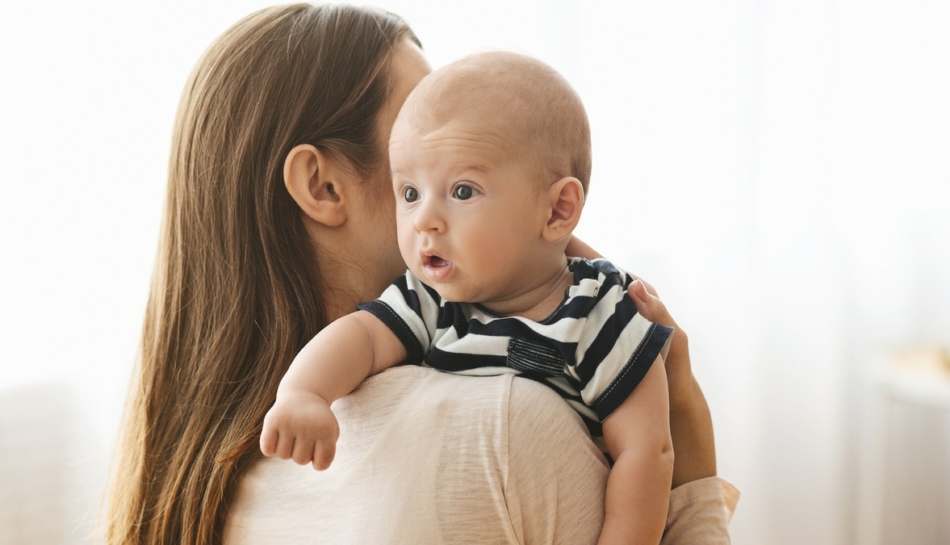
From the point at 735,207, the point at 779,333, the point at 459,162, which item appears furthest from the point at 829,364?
the point at 459,162

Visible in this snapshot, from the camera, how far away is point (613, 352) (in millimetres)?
890

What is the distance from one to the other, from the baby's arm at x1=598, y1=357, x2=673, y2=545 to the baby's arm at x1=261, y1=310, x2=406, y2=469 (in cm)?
26

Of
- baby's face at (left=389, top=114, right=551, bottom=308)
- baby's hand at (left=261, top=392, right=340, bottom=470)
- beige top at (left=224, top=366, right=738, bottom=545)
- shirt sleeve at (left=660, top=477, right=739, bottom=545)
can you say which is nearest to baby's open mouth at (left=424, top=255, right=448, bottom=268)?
baby's face at (left=389, top=114, right=551, bottom=308)

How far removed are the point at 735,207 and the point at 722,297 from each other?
251mm

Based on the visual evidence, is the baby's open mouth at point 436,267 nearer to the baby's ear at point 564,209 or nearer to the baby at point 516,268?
the baby at point 516,268

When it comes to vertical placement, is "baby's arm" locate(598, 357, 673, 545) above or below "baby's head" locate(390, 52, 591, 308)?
below

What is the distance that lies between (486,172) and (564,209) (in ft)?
0.34

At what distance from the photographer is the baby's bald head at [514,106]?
0.89 metres

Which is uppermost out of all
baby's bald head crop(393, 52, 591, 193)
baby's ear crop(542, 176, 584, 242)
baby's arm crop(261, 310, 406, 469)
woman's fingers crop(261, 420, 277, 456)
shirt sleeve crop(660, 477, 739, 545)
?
baby's bald head crop(393, 52, 591, 193)

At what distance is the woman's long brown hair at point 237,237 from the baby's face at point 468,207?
212 mm

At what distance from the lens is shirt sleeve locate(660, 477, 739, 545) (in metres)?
1.02

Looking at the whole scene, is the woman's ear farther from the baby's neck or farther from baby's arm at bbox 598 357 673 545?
baby's arm at bbox 598 357 673 545

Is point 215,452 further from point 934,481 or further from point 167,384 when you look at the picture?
point 934,481

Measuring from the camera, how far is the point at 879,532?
2453 millimetres
